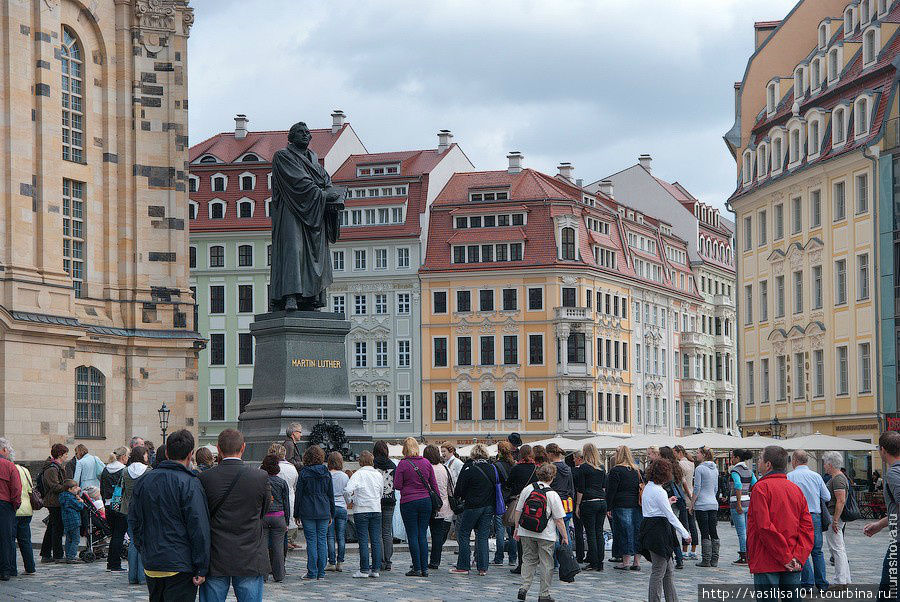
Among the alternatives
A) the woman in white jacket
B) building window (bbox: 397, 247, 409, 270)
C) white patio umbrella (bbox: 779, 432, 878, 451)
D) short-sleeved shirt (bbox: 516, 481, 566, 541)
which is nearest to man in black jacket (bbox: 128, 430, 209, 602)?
short-sleeved shirt (bbox: 516, 481, 566, 541)

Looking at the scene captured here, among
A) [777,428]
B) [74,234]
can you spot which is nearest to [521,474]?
[74,234]

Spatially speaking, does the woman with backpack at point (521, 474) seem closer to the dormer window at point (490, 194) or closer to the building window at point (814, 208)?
the building window at point (814, 208)

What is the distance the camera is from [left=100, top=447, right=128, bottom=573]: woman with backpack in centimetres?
1956

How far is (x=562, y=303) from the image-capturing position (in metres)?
80.6

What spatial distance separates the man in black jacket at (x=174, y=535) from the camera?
10117mm

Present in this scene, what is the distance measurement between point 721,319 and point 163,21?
198 feet

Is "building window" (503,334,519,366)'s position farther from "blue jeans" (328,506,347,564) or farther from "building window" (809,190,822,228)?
"blue jeans" (328,506,347,564)

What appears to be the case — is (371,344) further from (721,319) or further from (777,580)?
(777,580)

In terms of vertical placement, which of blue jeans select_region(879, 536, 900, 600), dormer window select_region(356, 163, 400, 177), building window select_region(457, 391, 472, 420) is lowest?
blue jeans select_region(879, 536, 900, 600)

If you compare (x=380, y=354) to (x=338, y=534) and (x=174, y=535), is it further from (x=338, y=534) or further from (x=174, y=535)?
(x=174, y=535)

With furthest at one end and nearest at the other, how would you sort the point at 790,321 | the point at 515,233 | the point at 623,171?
the point at 623,171 < the point at 515,233 < the point at 790,321

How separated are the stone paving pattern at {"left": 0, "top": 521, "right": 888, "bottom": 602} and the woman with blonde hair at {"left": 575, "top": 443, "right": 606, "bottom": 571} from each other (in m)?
0.35

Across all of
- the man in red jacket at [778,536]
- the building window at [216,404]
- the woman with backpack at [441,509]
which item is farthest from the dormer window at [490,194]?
the man in red jacket at [778,536]

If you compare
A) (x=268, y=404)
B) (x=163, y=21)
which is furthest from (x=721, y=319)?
(x=268, y=404)
